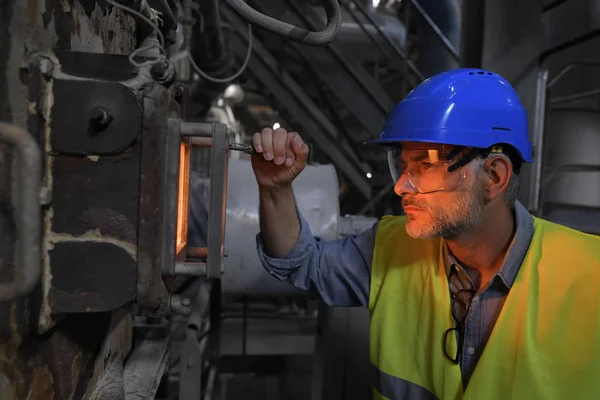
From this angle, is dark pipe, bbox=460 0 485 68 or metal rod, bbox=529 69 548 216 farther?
dark pipe, bbox=460 0 485 68

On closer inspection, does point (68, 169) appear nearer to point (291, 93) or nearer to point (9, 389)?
point (9, 389)

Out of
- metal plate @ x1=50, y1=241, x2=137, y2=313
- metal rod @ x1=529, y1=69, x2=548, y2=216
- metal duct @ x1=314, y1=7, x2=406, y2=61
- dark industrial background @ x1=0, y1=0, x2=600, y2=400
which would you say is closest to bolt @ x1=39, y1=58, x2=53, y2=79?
dark industrial background @ x1=0, y1=0, x2=600, y2=400

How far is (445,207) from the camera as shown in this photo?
3.66 ft

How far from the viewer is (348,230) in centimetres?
178

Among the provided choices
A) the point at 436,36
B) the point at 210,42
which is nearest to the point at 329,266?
the point at 210,42

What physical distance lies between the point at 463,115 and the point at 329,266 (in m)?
0.56

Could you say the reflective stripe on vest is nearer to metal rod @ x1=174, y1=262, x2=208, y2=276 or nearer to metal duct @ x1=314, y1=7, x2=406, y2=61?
metal rod @ x1=174, y1=262, x2=208, y2=276

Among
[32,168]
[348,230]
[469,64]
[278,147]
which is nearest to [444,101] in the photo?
[278,147]

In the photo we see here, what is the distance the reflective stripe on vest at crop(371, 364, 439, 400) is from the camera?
1.18 m

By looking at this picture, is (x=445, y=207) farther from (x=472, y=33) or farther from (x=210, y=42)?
(x=210, y=42)

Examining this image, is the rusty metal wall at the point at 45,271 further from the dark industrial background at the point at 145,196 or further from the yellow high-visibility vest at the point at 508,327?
the yellow high-visibility vest at the point at 508,327

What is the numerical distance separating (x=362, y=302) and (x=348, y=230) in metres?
0.46

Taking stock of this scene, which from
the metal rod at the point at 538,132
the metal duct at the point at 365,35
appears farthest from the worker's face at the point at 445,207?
the metal duct at the point at 365,35

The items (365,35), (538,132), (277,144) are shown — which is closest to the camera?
(277,144)
